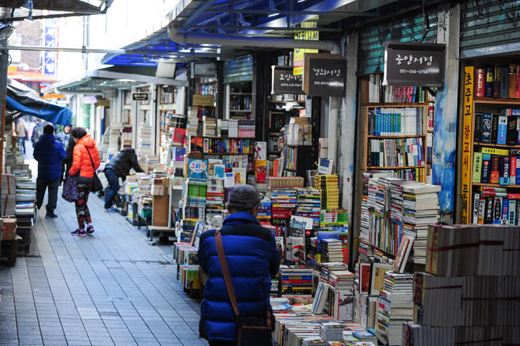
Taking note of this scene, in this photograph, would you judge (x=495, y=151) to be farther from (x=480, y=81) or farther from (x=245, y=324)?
(x=245, y=324)

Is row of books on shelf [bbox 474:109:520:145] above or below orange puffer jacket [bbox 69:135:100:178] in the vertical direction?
above

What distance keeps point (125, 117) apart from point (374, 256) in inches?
842

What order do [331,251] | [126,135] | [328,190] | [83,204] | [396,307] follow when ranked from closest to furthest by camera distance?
[396,307], [331,251], [328,190], [83,204], [126,135]

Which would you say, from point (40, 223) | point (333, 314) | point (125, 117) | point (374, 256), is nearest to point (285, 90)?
point (374, 256)

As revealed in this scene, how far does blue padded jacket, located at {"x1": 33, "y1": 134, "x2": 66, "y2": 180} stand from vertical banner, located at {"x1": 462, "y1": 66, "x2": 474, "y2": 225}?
1006 cm

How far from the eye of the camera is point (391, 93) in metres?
9.52

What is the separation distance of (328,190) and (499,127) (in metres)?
2.74

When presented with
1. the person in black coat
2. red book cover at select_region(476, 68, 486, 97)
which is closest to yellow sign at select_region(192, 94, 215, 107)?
the person in black coat

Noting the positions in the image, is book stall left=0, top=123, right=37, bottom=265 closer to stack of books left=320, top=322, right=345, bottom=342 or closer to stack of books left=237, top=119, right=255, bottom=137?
stack of books left=237, top=119, right=255, bottom=137

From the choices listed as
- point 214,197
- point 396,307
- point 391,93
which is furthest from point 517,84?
point 214,197

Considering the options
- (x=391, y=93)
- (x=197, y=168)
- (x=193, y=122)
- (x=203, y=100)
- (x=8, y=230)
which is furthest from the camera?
(x=203, y=100)

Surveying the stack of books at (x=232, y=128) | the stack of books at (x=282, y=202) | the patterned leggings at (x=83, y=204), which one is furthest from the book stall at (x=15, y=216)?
the stack of books at (x=282, y=202)

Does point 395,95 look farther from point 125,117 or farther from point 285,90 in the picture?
point 125,117

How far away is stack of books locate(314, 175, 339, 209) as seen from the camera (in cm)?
978
